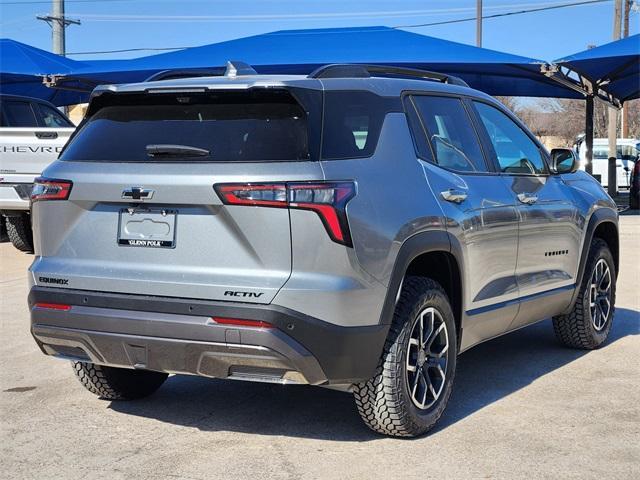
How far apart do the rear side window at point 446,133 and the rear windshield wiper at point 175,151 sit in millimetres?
1215

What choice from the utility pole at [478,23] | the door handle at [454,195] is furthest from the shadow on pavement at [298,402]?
the utility pole at [478,23]

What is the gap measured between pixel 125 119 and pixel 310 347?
4.83 ft

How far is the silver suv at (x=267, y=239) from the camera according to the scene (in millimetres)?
4059

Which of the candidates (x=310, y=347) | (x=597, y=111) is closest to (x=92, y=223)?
(x=310, y=347)

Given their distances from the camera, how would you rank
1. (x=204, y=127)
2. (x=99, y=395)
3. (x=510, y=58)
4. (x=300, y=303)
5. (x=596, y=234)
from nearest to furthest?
(x=300, y=303), (x=204, y=127), (x=99, y=395), (x=596, y=234), (x=510, y=58)

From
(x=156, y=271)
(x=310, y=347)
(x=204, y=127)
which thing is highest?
(x=204, y=127)

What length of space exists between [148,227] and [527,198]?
2.59 m

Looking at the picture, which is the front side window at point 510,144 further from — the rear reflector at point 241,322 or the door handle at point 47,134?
the door handle at point 47,134

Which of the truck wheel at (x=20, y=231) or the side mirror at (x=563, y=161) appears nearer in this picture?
the side mirror at (x=563, y=161)

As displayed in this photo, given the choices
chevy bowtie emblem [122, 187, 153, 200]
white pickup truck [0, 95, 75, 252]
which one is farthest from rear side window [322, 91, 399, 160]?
white pickup truck [0, 95, 75, 252]

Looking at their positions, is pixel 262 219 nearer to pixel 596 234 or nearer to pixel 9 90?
pixel 596 234

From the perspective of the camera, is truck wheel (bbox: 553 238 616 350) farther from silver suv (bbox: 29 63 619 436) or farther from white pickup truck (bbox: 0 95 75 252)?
white pickup truck (bbox: 0 95 75 252)

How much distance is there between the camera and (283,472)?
419 cm

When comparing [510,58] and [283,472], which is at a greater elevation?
[510,58]
